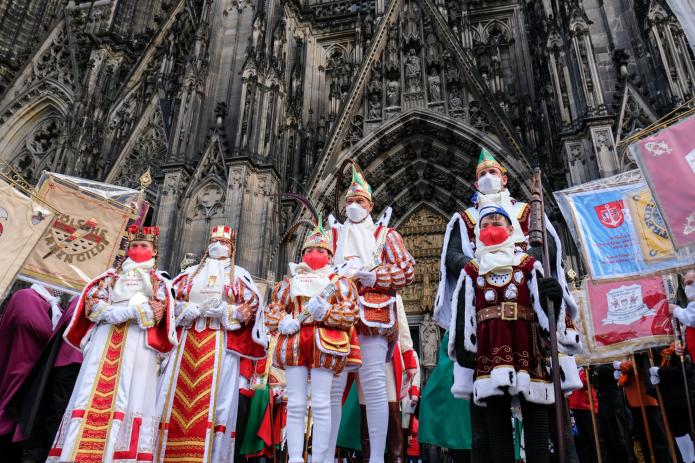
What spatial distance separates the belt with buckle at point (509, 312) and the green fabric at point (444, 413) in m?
1.25

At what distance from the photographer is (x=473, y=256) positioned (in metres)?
3.59

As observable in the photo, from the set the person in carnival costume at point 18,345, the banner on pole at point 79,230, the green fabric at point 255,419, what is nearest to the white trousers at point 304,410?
the person in carnival costume at point 18,345

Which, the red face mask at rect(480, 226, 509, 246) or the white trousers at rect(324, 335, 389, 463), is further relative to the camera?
the white trousers at rect(324, 335, 389, 463)

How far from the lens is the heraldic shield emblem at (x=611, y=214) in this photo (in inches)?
223

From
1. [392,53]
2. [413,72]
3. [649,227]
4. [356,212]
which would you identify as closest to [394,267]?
[356,212]

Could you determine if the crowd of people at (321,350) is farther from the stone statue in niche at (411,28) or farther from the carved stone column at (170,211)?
the stone statue in niche at (411,28)

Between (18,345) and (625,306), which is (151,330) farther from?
(625,306)

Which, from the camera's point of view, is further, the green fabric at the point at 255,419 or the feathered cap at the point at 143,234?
the green fabric at the point at 255,419

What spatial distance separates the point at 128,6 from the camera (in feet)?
56.9

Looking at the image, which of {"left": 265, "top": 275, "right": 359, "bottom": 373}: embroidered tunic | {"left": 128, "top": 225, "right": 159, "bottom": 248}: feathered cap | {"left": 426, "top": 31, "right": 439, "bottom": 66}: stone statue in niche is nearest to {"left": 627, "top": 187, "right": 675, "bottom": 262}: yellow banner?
{"left": 265, "top": 275, "right": 359, "bottom": 373}: embroidered tunic

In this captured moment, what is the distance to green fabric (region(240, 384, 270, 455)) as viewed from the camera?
6086 millimetres

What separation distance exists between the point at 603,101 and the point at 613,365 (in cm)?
612

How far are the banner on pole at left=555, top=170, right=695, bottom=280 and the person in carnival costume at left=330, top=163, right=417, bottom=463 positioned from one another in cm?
251

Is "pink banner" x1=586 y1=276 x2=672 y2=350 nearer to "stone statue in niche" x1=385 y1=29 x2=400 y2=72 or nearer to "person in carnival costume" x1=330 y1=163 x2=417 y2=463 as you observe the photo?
"person in carnival costume" x1=330 y1=163 x2=417 y2=463
